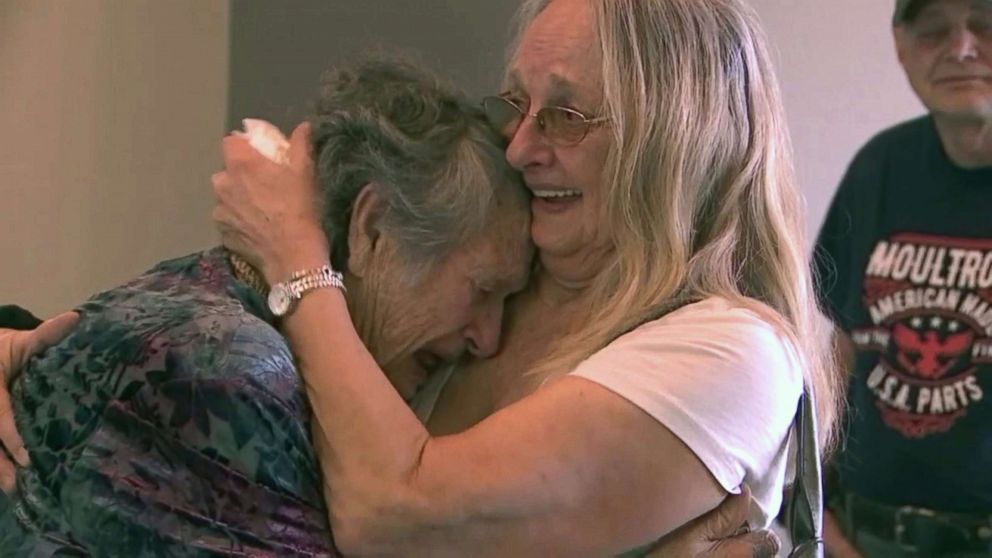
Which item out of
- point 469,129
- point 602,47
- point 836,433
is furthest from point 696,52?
point 836,433

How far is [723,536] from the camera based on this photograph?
1.12m

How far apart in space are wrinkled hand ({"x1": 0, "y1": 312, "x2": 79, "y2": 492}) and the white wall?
1.88 m

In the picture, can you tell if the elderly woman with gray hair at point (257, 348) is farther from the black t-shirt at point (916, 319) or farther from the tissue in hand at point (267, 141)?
the black t-shirt at point (916, 319)

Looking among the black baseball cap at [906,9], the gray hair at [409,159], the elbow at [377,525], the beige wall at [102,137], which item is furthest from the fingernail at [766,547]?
the beige wall at [102,137]

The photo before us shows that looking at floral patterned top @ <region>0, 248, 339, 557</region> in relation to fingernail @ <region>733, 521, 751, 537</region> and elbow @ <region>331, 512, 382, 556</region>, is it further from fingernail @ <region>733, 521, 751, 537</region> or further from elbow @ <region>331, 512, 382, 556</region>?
fingernail @ <region>733, 521, 751, 537</region>

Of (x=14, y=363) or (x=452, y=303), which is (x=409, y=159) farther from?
(x=14, y=363)

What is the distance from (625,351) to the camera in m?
1.10

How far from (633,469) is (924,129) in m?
1.31

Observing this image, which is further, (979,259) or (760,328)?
(979,259)

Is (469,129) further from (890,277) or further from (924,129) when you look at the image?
(924,129)

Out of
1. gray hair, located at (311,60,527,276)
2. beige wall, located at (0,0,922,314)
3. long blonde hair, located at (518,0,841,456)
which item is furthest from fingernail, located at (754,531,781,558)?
beige wall, located at (0,0,922,314)

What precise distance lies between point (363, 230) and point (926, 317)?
1.12 meters

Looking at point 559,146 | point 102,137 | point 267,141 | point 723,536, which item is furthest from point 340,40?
point 723,536

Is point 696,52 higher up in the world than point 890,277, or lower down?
higher up
